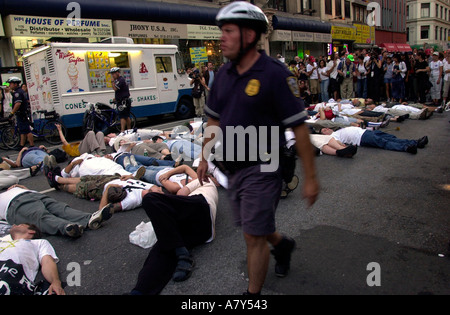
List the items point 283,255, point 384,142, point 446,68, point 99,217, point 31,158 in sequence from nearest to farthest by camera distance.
A: point 283,255
point 99,217
point 384,142
point 31,158
point 446,68

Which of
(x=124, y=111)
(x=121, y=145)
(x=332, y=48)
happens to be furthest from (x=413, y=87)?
(x=332, y=48)

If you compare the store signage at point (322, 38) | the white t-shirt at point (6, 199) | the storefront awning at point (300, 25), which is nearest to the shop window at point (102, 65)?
the white t-shirt at point (6, 199)

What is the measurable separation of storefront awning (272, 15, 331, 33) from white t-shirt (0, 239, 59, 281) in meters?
24.9

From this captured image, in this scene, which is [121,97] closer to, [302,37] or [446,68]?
[446,68]

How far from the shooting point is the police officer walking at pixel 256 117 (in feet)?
7.42

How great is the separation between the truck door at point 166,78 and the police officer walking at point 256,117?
1148 cm

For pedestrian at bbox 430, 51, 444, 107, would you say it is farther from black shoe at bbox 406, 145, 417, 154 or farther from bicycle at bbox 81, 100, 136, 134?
bicycle at bbox 81, 100, 136, 134

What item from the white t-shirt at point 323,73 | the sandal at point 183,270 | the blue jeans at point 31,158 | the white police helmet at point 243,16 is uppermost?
the white police helmet at point 243,16

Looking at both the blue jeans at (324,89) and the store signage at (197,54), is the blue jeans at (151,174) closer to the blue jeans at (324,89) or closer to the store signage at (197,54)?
the blue jeans at (324,89)

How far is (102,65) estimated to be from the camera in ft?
39.1

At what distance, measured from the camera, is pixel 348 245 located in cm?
341

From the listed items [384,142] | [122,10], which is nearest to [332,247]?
[384,142]

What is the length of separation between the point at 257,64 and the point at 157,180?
141 inches

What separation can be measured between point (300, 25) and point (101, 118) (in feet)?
71.6
